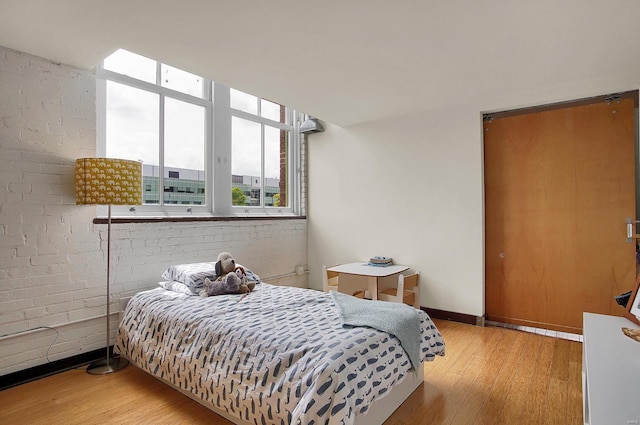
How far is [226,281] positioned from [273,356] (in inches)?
46.4

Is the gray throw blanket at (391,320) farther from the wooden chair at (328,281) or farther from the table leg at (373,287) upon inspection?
the wooden chair at (328,281)

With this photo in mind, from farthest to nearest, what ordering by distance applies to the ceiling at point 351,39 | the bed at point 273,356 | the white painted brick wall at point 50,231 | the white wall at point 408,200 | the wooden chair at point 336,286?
the wooden chair at point 336,286 → the white wall at point 408,200 → the white painted brick wall at point 50,231 → the ceiling at point 351,39 → the bed at point 273,356

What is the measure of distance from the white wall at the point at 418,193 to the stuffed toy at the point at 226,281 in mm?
1845

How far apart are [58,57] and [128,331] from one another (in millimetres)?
2082

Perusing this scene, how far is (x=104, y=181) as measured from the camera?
2.44 m

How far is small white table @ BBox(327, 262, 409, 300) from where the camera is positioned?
345 cm

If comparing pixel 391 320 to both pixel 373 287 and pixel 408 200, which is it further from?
pixel 408 200

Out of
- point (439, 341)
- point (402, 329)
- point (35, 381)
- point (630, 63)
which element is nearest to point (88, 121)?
point (35, 381)

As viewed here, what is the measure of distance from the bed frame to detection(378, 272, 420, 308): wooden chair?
3.63 feet

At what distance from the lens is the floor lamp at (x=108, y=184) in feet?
7.98

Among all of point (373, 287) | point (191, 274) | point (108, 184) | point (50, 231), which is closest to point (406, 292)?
point (373, 287)

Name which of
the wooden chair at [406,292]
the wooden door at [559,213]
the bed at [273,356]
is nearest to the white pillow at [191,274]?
the bed at [273,356]

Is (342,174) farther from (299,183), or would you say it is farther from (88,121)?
(88,121)

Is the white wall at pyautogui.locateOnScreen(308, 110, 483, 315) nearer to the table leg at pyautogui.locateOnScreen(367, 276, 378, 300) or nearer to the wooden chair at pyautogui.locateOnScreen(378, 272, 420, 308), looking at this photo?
the wooden chair at pyautogui.locateOnScreen(378, 272, 420, 308)
